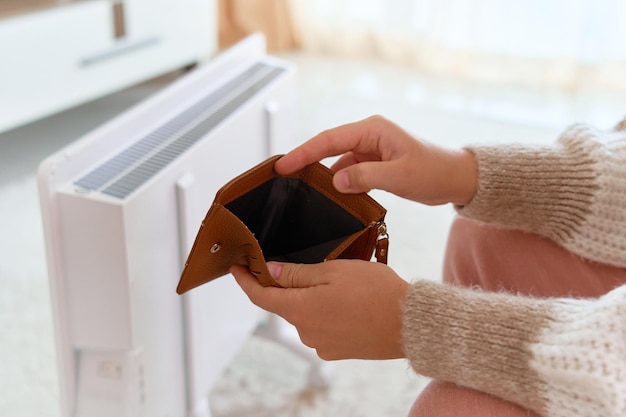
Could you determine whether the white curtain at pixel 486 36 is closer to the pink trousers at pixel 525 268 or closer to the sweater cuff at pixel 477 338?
the pink trousers at pixel 525 268

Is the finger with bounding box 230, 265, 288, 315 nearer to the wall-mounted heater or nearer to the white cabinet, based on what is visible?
the wall-mounted heater

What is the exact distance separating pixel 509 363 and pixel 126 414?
44 cm

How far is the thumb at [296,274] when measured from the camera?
2.37 ft

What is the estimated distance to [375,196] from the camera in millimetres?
1228

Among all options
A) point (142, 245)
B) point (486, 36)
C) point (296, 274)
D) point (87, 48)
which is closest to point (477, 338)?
point (296, 274)

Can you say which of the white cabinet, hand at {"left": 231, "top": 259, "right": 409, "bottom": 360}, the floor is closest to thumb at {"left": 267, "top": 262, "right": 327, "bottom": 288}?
hand at {"left": 231, "top": 259, "right": 409, "bottom": 360}

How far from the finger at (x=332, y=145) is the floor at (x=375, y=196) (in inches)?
8.7

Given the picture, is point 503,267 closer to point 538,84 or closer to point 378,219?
point 378,219

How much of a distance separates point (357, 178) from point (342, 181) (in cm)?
1

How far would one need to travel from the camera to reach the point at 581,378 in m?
0.63

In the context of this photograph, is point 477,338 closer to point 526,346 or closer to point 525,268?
point 526,346

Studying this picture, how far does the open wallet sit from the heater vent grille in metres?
0.13

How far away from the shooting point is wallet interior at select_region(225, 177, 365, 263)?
2.55 ft

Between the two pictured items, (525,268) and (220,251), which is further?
(525,268)
